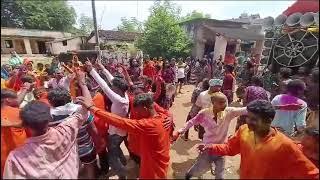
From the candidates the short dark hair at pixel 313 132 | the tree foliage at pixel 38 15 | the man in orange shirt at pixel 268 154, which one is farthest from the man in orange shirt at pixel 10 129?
the tree foliage at pixel 38 15

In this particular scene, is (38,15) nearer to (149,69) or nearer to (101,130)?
(149,69)

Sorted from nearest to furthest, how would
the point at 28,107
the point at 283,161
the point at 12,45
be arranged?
the point at 28,107 < the point at 283,161 < the point at 12,45

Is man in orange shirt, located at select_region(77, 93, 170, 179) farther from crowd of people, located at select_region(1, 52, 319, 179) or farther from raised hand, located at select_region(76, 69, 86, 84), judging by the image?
raised hand, located at select_region(76, 69, 86, 84)

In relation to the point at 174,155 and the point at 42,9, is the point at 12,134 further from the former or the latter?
the point at 42,9

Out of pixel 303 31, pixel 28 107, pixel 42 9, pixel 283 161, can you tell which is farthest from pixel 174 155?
pixel 42 9

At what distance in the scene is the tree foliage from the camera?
31.4 m

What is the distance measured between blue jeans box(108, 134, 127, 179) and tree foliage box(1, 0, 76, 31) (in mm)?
30606

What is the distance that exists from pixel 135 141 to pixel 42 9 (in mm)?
33996

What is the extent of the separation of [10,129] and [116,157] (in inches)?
63.1

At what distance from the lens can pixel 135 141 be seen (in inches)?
156

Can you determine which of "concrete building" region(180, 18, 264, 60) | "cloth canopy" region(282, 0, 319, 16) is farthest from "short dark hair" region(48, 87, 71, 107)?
"concrete building" region(180, 18, 264, 60)

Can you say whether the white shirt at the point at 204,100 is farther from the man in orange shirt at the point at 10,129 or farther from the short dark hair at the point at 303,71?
the short dark hair at the point at 303,71

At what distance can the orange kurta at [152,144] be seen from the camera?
2.93 meters

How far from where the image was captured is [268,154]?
98.7 inches
